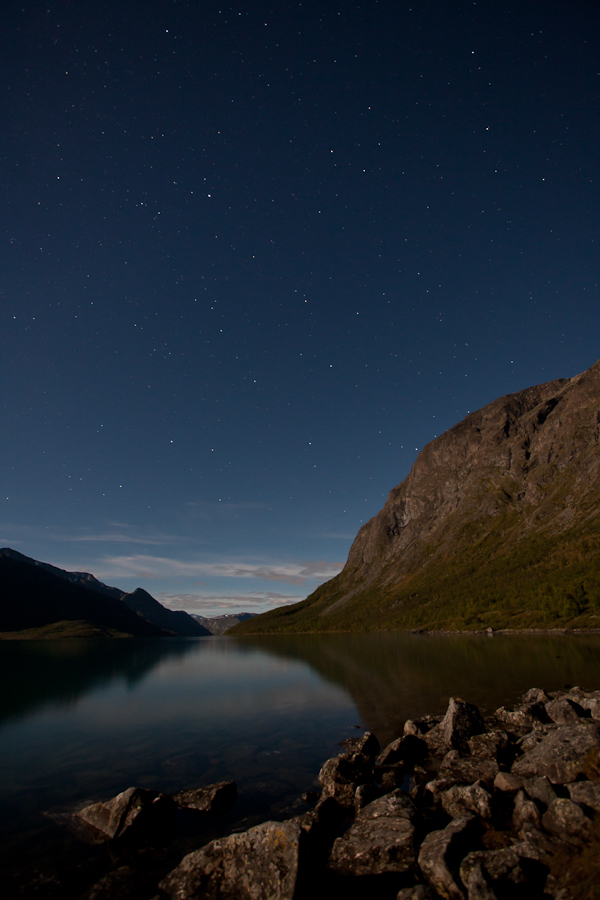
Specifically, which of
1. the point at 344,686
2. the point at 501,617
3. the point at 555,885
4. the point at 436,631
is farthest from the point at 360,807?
the point at 436,631

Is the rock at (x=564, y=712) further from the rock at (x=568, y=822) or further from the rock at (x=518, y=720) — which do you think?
the rock at (x=568, y=822)

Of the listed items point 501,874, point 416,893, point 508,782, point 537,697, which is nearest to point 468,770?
point 508,782

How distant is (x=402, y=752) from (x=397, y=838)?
39.9 feet

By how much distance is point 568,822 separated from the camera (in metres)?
11.9

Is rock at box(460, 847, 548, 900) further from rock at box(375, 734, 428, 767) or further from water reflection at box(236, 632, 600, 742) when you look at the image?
water reflection at box(236, 632, 600, 742)

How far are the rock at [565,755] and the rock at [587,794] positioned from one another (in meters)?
2.83

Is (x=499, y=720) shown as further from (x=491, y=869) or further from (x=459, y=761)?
(x=491, y=869)

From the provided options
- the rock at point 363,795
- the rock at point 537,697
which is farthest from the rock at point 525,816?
the rock at point 537,697

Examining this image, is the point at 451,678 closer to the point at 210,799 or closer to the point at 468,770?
the point at 468,770

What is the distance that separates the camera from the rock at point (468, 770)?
18.3 m

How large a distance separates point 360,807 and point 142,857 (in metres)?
9.11

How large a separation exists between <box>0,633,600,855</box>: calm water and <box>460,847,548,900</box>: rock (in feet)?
37.5

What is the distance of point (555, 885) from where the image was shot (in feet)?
31.8

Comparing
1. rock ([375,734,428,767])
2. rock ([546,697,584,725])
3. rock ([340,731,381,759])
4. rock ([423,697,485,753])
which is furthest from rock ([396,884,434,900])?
rock ([546,697,584,725])
